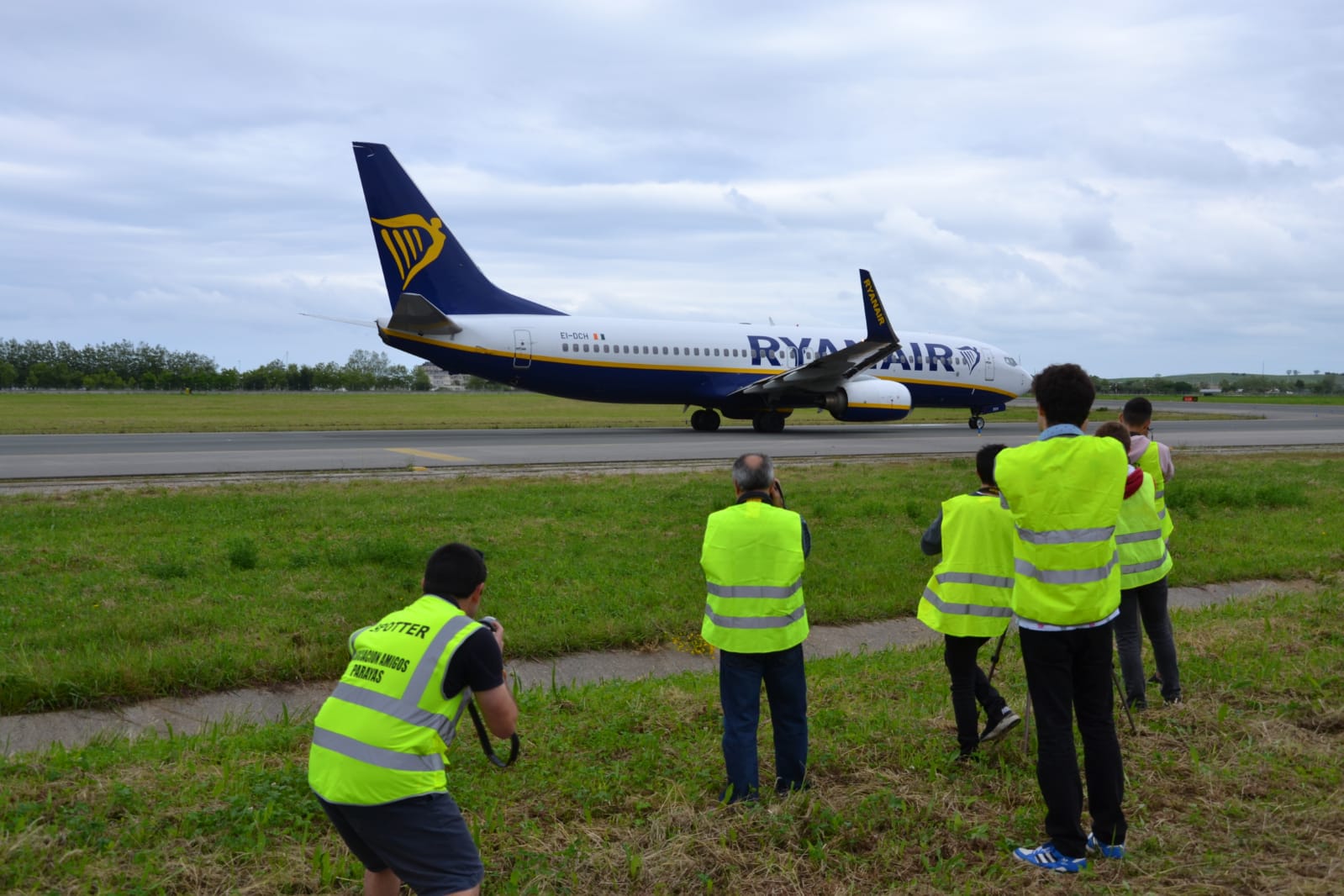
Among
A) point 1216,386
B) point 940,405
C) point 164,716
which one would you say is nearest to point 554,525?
point 164,716

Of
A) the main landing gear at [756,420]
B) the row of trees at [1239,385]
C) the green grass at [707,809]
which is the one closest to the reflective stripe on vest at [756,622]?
the green grass at [707,809]

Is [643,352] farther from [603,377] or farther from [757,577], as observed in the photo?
[757,577]

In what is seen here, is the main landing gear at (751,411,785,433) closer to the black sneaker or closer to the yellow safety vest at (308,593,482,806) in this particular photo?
the black sneaker

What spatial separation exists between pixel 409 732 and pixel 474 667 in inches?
11.5

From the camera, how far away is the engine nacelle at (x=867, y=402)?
102 feet

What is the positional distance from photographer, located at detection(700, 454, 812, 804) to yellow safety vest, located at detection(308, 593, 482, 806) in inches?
69.5

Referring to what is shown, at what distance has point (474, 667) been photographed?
306cm

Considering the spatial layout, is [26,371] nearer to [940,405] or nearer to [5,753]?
[940,405]

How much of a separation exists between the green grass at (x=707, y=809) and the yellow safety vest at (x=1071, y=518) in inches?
43.2

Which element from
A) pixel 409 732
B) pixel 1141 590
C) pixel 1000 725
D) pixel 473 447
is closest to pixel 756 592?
pixel 1000 725

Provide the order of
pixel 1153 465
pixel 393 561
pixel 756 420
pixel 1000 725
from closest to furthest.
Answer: pixel 1000 725 → pixel 1153 465 → pixel 393 561 → pixel 756 420

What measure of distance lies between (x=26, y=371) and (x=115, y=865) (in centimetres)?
16225

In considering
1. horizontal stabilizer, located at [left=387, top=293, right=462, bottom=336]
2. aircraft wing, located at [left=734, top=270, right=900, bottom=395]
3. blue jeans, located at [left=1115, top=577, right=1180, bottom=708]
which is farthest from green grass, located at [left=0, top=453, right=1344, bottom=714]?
aircraft wing, located at [left=734, top=270, right=900, bottom=395]

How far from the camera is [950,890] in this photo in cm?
394
